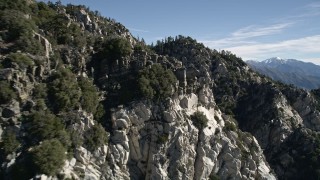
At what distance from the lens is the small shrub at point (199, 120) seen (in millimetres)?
90369

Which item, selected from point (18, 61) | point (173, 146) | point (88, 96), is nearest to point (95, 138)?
point (88, 96)

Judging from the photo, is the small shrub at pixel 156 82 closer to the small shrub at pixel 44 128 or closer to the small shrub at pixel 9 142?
the small shrub at pixel 44 128

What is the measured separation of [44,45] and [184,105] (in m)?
33.9

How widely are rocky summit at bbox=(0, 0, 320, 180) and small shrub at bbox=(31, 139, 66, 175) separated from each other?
155 mm

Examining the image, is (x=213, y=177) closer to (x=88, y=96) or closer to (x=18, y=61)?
(x=88, y=96)

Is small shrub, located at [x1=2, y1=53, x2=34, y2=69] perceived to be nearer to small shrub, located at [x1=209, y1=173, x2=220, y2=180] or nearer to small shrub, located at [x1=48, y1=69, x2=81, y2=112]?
small shrub, located at [x1=48, y1=69, x2=81, y2=112]

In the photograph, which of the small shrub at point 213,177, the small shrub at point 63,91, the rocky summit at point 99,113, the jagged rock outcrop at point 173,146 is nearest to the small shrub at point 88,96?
the rocky summit at point 99,113

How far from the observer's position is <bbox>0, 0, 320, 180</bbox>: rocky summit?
6562 centimetres

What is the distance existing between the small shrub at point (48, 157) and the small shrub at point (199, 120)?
35.4 m

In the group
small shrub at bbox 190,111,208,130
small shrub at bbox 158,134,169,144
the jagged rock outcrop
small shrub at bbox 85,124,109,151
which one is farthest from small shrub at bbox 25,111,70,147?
small shrub at bbox 190,111,208,130

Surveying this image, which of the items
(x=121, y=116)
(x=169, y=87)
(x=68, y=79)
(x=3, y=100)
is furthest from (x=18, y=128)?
(x=169, y=87)

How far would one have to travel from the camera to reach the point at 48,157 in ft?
202

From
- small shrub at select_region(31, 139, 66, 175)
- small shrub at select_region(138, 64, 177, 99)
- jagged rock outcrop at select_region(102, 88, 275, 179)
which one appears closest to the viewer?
small shrub at select_region(31, 139, 66, 175)

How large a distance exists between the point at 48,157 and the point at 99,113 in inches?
714
